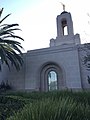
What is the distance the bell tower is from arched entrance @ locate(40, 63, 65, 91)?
5489 millimetres

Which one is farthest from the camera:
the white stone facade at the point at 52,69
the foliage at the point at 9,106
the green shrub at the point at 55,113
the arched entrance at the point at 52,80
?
the arched entrance at the point at 52,80

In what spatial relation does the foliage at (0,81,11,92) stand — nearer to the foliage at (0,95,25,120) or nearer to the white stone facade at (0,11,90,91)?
the white stone facade at (0,11,90,91)

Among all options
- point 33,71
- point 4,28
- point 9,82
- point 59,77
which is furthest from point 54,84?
point 4,28

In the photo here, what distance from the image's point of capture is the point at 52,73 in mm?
24984

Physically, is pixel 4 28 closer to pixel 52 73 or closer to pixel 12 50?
pixel 12 50

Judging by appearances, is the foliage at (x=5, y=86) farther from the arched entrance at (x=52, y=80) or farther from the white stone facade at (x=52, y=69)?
the arched entrance at (x=52, y=80)

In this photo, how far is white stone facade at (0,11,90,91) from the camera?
880 inches

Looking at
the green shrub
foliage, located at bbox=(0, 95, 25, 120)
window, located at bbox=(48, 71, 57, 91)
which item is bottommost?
foliage, located at bbox=(0, 95, 25, 120)

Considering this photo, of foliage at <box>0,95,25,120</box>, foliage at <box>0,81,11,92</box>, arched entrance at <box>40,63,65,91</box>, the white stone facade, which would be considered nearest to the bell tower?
the white stone facade

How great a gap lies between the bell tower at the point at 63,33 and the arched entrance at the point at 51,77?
5.49m

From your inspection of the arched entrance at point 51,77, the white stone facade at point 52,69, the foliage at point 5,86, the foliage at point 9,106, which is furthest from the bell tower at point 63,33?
the foliage at point 9,106

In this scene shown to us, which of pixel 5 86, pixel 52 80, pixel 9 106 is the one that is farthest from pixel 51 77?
pixel 9 106

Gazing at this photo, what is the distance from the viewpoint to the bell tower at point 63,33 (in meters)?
28.5

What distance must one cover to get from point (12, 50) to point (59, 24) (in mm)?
11291
